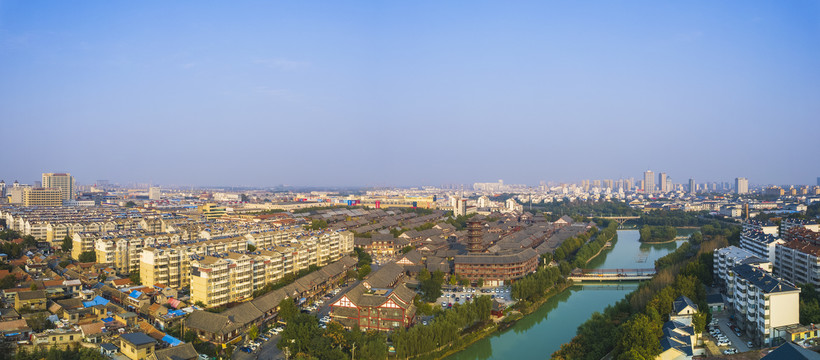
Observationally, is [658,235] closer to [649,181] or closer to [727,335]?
[727,335]

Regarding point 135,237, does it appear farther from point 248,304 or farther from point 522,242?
point 522,242

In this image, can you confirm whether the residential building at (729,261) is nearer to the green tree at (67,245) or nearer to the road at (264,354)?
the road at (264,354)

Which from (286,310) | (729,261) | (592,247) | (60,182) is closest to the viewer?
(286,310)

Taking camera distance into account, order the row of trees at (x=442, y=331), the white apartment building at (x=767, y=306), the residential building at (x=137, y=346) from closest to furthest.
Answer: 1. the residential building at (x=137, y=346)
2. the white apartment building at (x=767, y=306)
3. the row of trees at (x=442, y=331)

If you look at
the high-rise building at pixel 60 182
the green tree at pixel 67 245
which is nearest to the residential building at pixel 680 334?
the green tree at pixel 67 245

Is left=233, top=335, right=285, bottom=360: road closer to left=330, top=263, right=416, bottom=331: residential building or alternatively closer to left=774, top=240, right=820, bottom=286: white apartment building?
left=330, top=263, right=416, bottom=331: residential building

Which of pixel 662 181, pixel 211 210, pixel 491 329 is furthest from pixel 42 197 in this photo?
pixel 662 181
